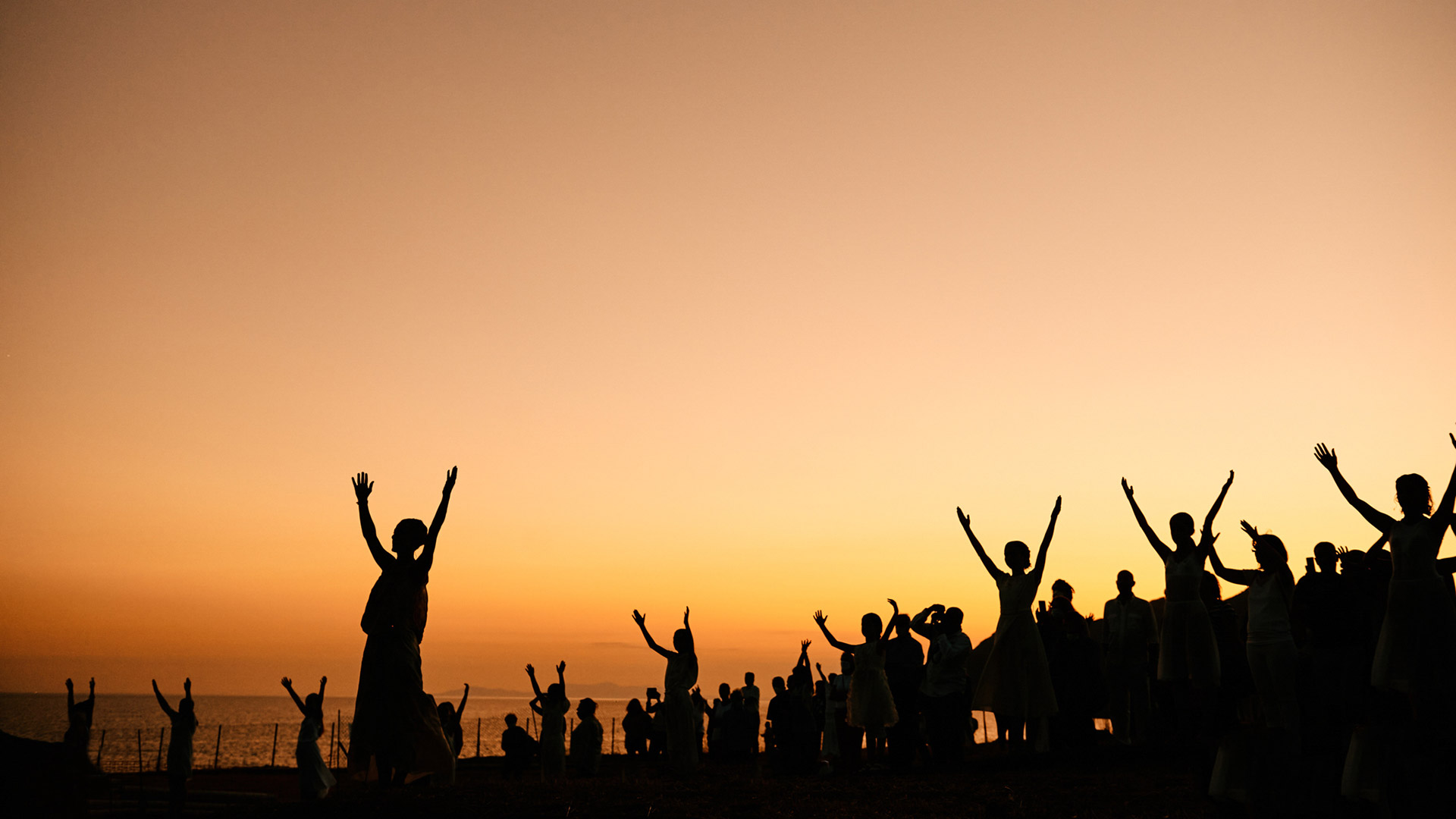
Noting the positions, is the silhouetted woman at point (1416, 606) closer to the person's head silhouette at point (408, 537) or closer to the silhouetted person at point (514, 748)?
the person's head silhouette at point (408, 537)

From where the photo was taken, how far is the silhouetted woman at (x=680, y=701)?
14.9 m

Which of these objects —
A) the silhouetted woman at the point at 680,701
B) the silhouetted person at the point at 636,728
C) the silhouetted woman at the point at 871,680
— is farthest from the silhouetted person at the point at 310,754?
the silhouetted person at the point at 636,728

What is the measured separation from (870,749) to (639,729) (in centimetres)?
687

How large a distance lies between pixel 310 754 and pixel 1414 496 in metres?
13.0

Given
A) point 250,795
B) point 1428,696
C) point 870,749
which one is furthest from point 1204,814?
point 250,795

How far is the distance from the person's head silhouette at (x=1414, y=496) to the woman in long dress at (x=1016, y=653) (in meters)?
4.16

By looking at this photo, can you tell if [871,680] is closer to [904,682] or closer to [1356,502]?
[904,682]

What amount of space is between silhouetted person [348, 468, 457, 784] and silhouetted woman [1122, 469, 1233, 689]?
685 centimetres

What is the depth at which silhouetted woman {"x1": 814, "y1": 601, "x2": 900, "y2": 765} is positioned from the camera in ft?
45.3

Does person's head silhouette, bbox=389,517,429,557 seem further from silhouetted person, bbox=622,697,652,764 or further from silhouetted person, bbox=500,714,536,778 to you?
silhouetted person, bbox=622,697,652,764

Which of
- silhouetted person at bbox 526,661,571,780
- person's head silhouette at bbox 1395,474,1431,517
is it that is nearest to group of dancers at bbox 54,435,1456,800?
person's head silhouette at bbox 1395,474,1431,517

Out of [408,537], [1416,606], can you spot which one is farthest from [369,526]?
[1416,606]

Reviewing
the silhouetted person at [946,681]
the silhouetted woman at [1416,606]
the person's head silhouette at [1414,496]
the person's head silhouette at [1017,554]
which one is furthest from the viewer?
the silhouetted person at [946,681]

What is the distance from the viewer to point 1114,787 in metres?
10.1
